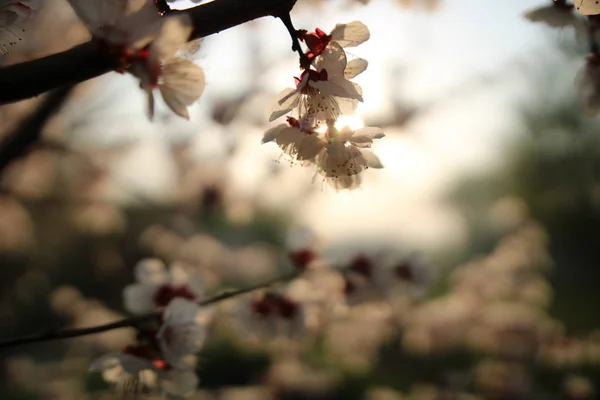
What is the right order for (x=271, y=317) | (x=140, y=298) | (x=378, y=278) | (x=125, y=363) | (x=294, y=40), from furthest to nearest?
1. (x=378, y=278)
2. (x=271, y=317)
3. (x=140, y=298)
4. (x=125, y=363)
5. (x=294, y=40)

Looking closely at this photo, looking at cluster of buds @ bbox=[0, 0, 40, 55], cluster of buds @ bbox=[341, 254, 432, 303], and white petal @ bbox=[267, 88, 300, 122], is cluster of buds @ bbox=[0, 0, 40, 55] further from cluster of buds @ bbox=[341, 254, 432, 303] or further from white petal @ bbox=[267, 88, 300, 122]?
cluster of buds @ bbox=[341, 254, 432, 303]

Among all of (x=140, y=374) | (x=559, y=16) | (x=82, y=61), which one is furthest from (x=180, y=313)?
(x=559, y=16)

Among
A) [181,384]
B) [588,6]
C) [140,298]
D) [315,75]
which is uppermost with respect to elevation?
[588,6]

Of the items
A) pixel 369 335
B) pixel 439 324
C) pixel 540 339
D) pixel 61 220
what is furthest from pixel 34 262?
pixel 540 339

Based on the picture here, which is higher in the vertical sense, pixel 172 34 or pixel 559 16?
pixel 559 16

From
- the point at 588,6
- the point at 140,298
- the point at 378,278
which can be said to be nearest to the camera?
the point at 588,6

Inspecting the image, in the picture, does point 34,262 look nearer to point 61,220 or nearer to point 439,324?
point 61,220

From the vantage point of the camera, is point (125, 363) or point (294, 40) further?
point (125, 363)

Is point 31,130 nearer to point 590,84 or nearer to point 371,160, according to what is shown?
point 371,160
